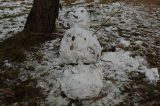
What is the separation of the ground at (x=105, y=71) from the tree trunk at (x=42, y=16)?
0.25 meters

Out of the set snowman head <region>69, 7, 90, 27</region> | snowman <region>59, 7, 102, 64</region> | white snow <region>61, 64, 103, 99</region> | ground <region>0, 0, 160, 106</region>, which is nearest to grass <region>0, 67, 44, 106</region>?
ground <region>0, 0, 160, 106</region>

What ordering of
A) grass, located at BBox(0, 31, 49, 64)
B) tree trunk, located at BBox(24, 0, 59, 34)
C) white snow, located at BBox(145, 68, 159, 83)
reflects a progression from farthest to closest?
tree trunk, located at BBox(24, 0, 59, 34) → grass, located at BBox(0, 31, 49, 64) → white snow, located at BBox(145, 68, 159, 83)

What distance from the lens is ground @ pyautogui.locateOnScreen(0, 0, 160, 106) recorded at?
10.2 ft

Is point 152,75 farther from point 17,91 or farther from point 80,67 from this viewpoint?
point 17,91

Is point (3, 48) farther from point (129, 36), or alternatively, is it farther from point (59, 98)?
point (129, 36)

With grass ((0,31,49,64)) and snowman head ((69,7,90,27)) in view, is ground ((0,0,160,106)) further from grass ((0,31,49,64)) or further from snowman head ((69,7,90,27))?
snowman head ((69,7,90,27))

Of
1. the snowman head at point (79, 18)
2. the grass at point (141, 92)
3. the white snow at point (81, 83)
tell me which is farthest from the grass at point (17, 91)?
the snowman head at point (79, 18)

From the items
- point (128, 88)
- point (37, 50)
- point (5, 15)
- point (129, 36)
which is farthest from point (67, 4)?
point (128, 88)

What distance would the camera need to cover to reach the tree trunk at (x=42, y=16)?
4242 mm

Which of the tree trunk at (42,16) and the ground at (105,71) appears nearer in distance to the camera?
the ground at (105,71)

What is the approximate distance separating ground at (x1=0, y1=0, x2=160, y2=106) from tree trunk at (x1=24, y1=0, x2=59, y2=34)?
0.81 feet

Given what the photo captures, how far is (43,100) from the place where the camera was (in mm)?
3080

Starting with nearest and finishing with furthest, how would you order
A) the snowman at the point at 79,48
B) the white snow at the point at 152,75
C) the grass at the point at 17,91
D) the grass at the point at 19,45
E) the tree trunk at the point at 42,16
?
1. the grass at the point at 17,91
2. the snowman at the point at 79,48
3. the white snow at the point at 152,75
4. the grass at the point at 19,45
5. the tree trunk at the point at 42,16

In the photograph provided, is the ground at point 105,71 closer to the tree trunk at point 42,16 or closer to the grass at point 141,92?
the grass at point 141,92
